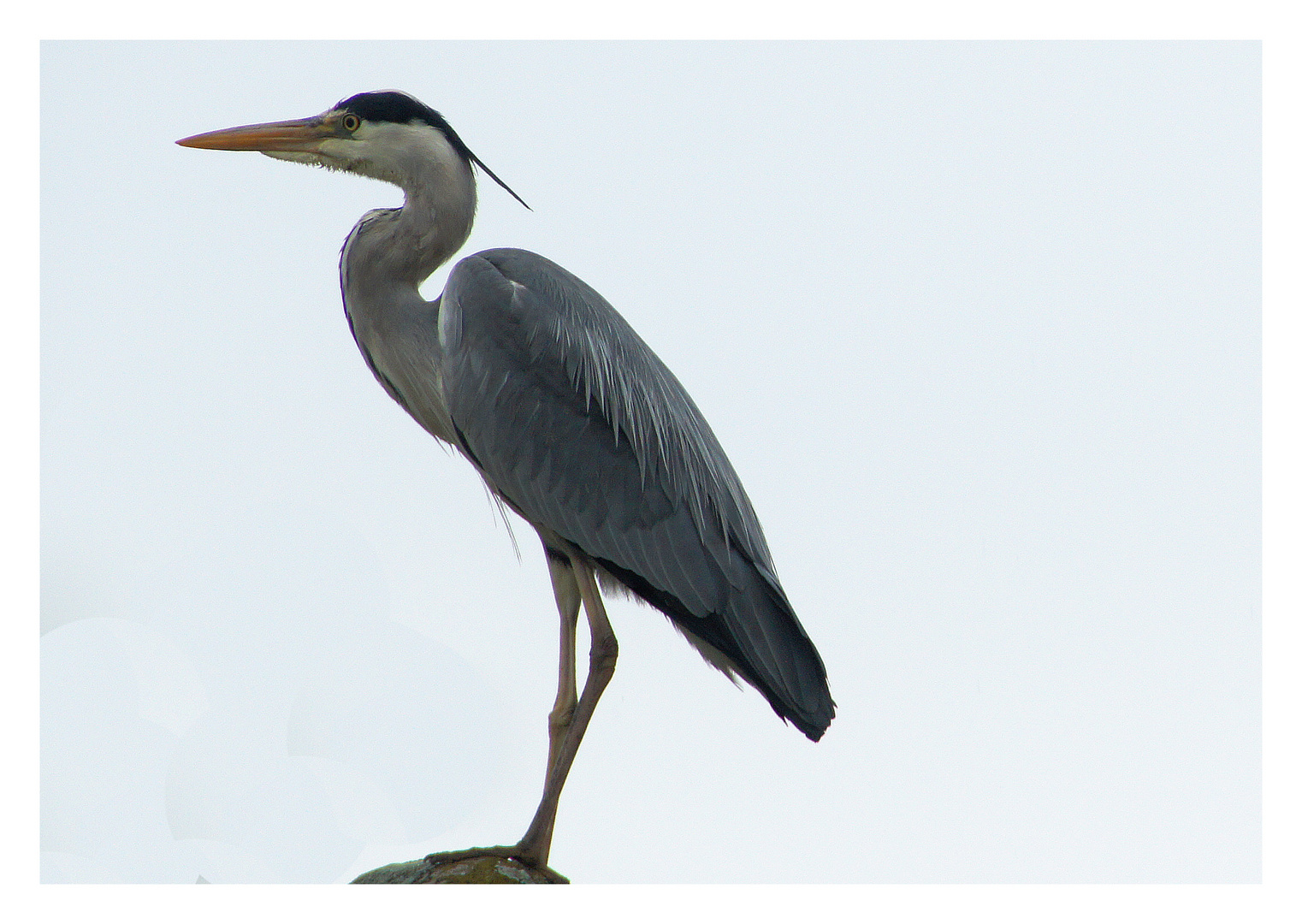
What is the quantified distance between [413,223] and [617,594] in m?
1.24

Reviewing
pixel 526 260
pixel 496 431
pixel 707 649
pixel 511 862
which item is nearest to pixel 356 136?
pixel 526 260

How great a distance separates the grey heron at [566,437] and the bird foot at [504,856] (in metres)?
0.01

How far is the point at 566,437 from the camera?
9.52 ft

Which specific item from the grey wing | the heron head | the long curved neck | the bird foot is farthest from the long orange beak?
the bird foot

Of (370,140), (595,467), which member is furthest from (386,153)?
(595,467)

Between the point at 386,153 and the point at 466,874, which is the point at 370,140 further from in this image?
the point at 466,874

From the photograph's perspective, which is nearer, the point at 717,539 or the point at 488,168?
the point at 717,539

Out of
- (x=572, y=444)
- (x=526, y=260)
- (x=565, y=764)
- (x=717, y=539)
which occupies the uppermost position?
(x=526, y=260)

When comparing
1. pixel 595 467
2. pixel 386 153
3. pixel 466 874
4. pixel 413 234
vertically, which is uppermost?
pixel 386 153

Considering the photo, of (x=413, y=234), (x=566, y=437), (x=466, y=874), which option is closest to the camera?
(x=466, y=874)

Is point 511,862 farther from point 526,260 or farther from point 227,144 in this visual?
point 227,144

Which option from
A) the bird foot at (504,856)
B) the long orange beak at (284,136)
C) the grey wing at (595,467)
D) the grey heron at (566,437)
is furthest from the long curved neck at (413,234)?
the bird foot at (504,856)

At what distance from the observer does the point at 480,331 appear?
289 centimetres

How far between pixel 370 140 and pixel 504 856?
209 centimetres
